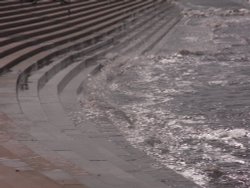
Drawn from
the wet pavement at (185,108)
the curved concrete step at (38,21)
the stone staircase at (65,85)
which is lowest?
the wet pavement at (185,108)

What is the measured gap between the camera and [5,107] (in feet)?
27.0

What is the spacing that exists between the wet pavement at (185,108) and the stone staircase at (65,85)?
1.17 feet

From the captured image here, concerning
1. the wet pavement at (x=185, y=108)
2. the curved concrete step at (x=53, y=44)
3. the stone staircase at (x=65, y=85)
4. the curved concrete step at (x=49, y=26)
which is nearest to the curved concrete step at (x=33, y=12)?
the stone staircase at (x=65, y=85)

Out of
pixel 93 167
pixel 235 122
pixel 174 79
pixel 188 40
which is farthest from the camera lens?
pixel 188 40

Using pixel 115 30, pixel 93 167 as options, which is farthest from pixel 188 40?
pixel 93 167

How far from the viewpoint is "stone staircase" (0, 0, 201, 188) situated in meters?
5.65

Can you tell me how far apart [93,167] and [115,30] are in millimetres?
16813

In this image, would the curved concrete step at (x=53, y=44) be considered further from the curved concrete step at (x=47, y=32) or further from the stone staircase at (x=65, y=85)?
the curved concrete step at (x=47, y=32)

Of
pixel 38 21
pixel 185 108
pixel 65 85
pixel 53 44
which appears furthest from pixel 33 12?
pixel 185 108

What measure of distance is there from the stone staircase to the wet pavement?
357 mm

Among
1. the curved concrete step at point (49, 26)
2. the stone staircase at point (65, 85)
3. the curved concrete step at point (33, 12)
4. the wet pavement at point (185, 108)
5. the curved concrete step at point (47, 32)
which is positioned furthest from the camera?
the curved concrete step at point (33, 12)

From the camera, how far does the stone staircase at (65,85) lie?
5652mm

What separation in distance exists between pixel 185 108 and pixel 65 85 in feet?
8.62

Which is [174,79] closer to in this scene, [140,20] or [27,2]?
[27,2]
